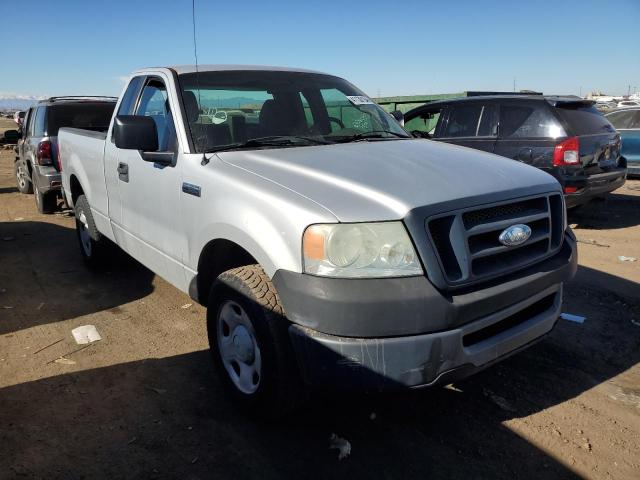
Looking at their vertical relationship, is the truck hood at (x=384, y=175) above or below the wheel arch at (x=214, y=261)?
above

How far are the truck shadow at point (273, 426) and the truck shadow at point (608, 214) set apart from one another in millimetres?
4569

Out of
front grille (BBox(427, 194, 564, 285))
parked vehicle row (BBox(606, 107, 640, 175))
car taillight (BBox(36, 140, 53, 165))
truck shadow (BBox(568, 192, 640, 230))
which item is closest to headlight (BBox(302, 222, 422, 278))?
front grille (BBox(427, 194, 564, 285))

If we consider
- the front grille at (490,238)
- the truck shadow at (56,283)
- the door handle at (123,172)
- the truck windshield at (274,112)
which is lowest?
the truck shadow at (56,283)

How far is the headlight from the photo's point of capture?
7.45ft

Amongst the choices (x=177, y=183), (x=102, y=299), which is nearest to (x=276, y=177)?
(x=177, y=183)

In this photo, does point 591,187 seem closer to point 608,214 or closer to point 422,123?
point 608,214

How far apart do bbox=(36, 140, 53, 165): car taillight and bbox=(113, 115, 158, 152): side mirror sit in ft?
18.9

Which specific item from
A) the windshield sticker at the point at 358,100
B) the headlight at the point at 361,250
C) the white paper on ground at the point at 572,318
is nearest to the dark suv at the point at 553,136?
the windshield sticker at the point at 358,100

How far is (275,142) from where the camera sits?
11.0 ft

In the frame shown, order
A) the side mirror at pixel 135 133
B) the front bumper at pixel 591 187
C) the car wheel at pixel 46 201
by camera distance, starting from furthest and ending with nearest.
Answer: the car wheel at pixel 46 201 < the front bumper at pixel 591 187 < the side mirror at pixel 135 133

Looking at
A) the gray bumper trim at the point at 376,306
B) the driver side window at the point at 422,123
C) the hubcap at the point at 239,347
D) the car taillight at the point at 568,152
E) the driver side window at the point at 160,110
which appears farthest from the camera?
the driver side window at the point at 422,123

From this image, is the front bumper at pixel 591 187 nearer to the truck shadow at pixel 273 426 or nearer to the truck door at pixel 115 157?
the truck shadow at pixel 273 426

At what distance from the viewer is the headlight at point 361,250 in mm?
2270

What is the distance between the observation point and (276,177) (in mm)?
2691
